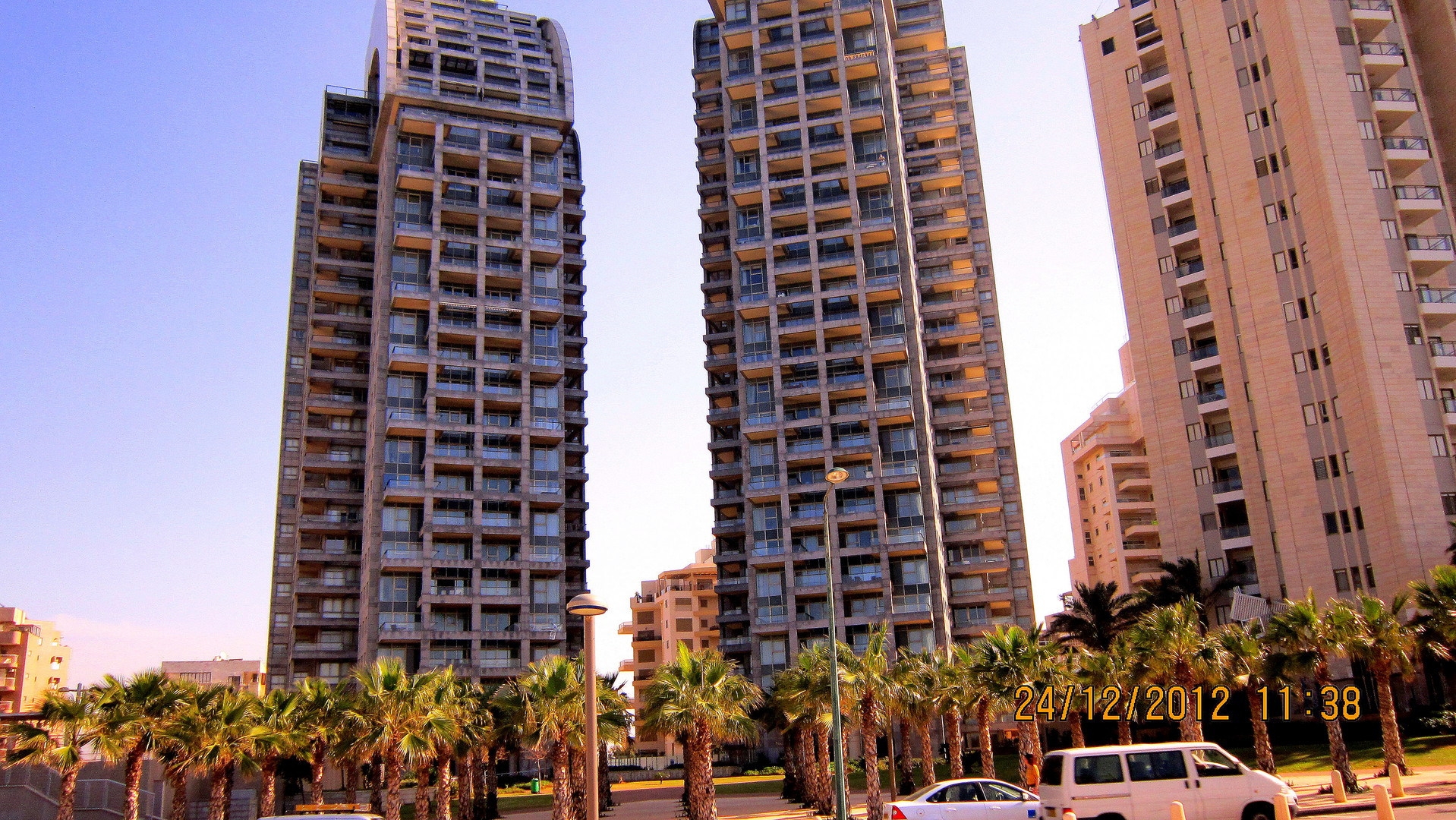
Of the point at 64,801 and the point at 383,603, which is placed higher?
the point at 383,603

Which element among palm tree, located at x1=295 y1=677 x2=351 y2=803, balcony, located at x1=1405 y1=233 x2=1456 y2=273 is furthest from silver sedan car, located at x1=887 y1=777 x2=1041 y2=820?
balcony, located at x1=1405 y1=233 x2=1456 y2=273

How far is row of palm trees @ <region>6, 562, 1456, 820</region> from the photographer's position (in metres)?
39.3

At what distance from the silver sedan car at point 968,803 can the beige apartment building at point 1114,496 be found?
79.5 metres

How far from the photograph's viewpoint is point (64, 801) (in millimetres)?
38031

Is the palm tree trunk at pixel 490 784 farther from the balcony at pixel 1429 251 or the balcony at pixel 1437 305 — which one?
the balcony at pixel 1429 251

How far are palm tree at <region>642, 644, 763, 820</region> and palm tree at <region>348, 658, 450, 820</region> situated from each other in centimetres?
790

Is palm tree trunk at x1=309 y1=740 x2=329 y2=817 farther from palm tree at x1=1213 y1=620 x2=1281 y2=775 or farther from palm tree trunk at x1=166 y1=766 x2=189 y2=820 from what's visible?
palm tree at x1=1213 y1=620 x2=1281 y2=775

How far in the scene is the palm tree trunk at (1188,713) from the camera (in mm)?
40578

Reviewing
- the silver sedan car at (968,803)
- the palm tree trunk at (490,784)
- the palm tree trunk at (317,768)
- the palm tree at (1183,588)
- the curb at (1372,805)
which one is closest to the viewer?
the silver sedan car at (968,803)

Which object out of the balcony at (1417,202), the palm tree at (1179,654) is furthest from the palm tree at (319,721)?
the balcony at (1417,202)

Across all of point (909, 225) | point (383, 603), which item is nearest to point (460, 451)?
point (383, 603)

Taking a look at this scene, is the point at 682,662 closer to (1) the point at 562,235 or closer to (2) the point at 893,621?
(2) the point at 893,621

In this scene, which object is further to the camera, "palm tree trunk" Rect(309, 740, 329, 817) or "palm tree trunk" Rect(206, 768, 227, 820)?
"palm tree trunk" Rect(309, 740, 329, 817)

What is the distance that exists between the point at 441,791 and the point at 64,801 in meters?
12.5
